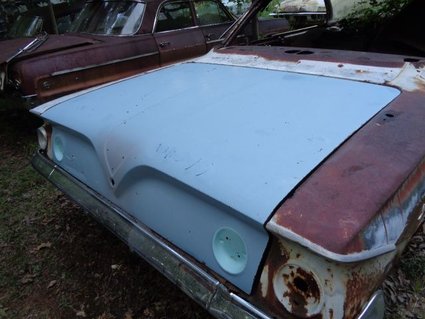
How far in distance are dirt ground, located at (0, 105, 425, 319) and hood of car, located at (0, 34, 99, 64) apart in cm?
182

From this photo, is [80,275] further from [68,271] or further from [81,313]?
[81,313]

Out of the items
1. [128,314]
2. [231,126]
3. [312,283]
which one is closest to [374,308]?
[312,283]

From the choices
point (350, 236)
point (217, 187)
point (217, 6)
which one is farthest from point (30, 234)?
point (217, 6)

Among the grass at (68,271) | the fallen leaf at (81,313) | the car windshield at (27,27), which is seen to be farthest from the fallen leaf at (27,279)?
the car windshield at (27,27)

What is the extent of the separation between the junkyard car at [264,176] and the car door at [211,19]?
330 cm

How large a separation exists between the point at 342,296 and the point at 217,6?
519 cm

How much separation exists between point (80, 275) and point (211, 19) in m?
4.15

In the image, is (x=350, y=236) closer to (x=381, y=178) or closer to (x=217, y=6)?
(x=381, y=178)

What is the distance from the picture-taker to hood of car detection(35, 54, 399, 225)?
4.48 feet

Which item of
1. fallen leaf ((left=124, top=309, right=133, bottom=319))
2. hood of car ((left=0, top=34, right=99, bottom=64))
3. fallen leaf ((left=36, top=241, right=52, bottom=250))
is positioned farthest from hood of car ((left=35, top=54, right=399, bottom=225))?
hood of car ((left=0, top=34, right=99, bottom=64))

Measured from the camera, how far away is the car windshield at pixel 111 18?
190 inches

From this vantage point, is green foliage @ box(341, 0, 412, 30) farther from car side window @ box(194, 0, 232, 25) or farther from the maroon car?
car side window @ box(194, 0, 232, 25)

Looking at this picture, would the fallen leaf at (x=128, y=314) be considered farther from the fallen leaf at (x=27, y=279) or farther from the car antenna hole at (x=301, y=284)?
the car antenna hole at (x=301, y=284)

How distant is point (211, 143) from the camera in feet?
5.16
